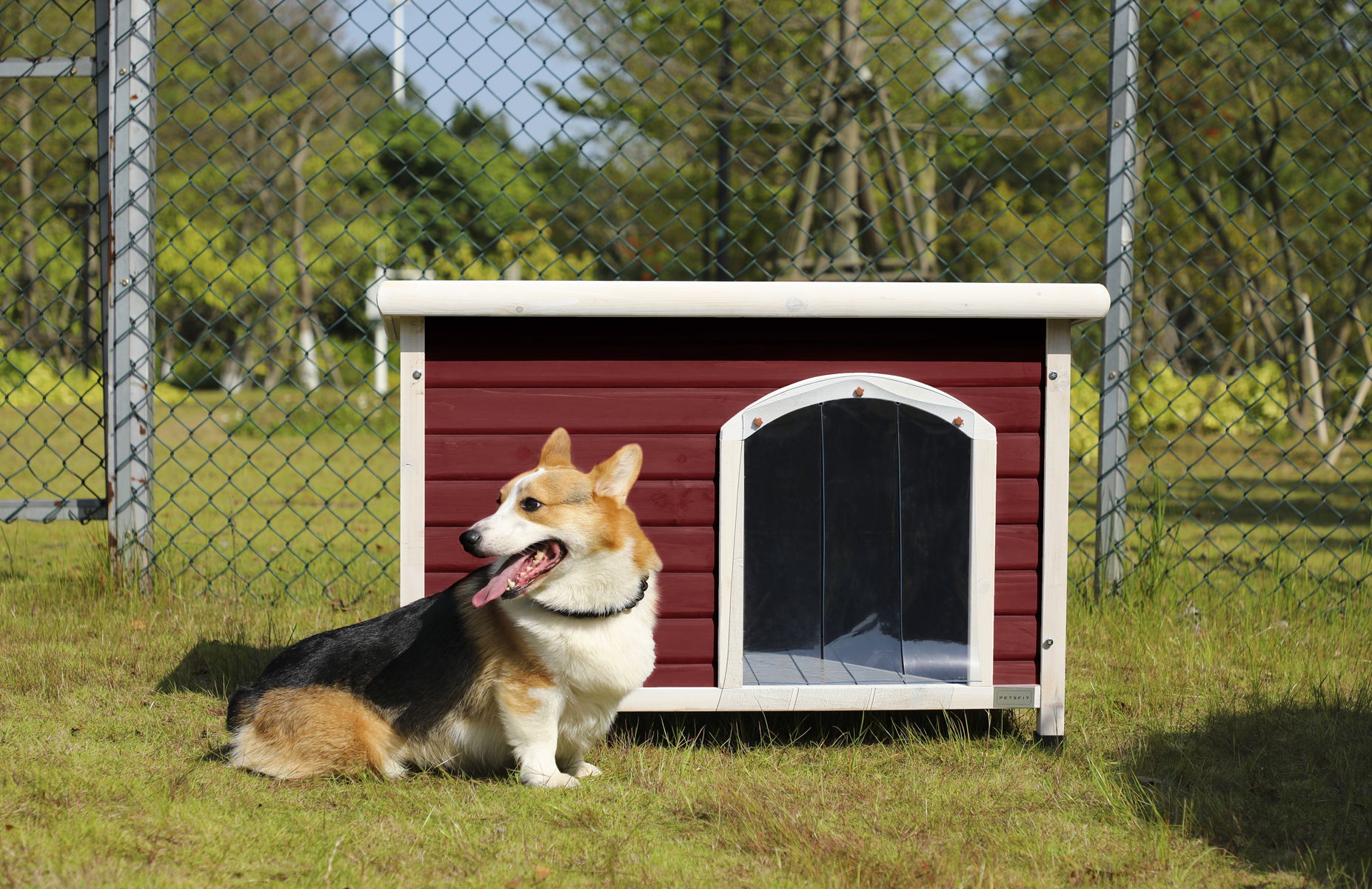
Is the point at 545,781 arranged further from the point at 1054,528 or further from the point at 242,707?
the point at 1054,528

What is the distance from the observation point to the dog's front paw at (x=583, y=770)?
100 inches

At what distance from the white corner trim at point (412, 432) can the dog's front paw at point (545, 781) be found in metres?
0.59

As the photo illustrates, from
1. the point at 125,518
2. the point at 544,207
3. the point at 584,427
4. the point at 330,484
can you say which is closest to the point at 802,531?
the point at 584,427

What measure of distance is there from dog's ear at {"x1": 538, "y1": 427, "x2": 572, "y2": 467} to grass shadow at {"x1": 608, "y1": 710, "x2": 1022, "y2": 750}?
77cm

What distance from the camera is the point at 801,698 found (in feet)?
8.76

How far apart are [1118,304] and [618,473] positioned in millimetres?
2108

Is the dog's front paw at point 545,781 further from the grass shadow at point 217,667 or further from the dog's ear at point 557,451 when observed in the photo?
the grass shadow at point 217,667

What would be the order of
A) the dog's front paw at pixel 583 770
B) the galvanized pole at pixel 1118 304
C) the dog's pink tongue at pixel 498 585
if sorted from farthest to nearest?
the galvanized pole at pixel 1118 304, the dog's front paw at pixel 583 770, the dog's pink tongue at pixel 498 585

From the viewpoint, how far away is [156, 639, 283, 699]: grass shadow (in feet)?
10.4

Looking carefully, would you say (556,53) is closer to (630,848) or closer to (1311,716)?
(630,848)

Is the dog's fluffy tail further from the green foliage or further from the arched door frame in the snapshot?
the green foliage

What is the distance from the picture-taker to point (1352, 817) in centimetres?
233

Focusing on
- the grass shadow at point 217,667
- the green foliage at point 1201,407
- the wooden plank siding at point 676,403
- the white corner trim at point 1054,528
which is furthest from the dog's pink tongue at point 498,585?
the green foliage at point 1201,407

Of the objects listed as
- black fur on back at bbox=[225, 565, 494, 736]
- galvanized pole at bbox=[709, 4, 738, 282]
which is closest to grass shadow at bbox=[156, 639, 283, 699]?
black fur on back at bbox=[225, 565, 494, 736]
